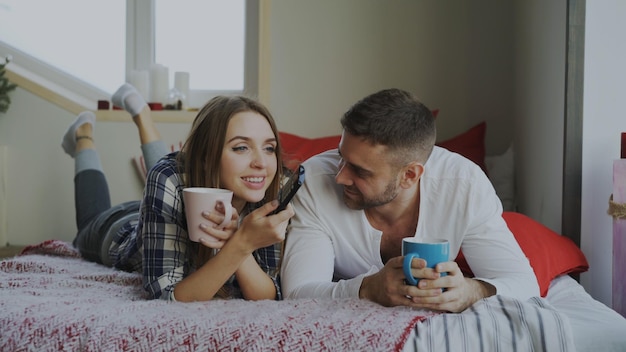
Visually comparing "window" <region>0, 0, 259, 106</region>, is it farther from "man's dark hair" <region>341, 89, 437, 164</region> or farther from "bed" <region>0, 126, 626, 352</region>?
"bed" <region>0, 126, 626, 352</region>

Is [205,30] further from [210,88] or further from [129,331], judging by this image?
[129,331]

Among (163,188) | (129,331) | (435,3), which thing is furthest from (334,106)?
(129,331)

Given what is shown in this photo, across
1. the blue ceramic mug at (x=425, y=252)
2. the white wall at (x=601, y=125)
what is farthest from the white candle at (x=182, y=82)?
the blue ceramic mug at (x=425, y=252)

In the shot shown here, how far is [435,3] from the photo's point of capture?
301 centimetres

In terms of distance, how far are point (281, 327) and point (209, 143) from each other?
0.50 m

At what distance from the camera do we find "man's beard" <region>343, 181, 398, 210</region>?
5.36ft

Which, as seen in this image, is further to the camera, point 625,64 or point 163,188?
point 625,64

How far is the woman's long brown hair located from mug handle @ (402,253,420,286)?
1.63ft

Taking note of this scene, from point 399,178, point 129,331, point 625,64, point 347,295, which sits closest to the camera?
point 129,331

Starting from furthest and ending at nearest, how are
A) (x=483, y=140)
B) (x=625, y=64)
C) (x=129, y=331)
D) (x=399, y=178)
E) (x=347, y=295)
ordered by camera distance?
1. (x=483, y=140)
2. (x=625, y=64)
3. (x=399, y=178)
4. (x=347, y=295)
5. (x=129, y=331)

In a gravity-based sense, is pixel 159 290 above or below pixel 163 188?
below

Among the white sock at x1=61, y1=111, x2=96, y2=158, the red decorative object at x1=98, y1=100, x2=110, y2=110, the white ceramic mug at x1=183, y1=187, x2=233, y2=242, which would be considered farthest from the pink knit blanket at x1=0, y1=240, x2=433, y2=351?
the red decorative object at x1=98, y1=100, x2=110, y2=110

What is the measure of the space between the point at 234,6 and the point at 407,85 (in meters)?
0.99

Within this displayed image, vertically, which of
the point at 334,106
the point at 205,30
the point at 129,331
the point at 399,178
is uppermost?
the point at 205,30
